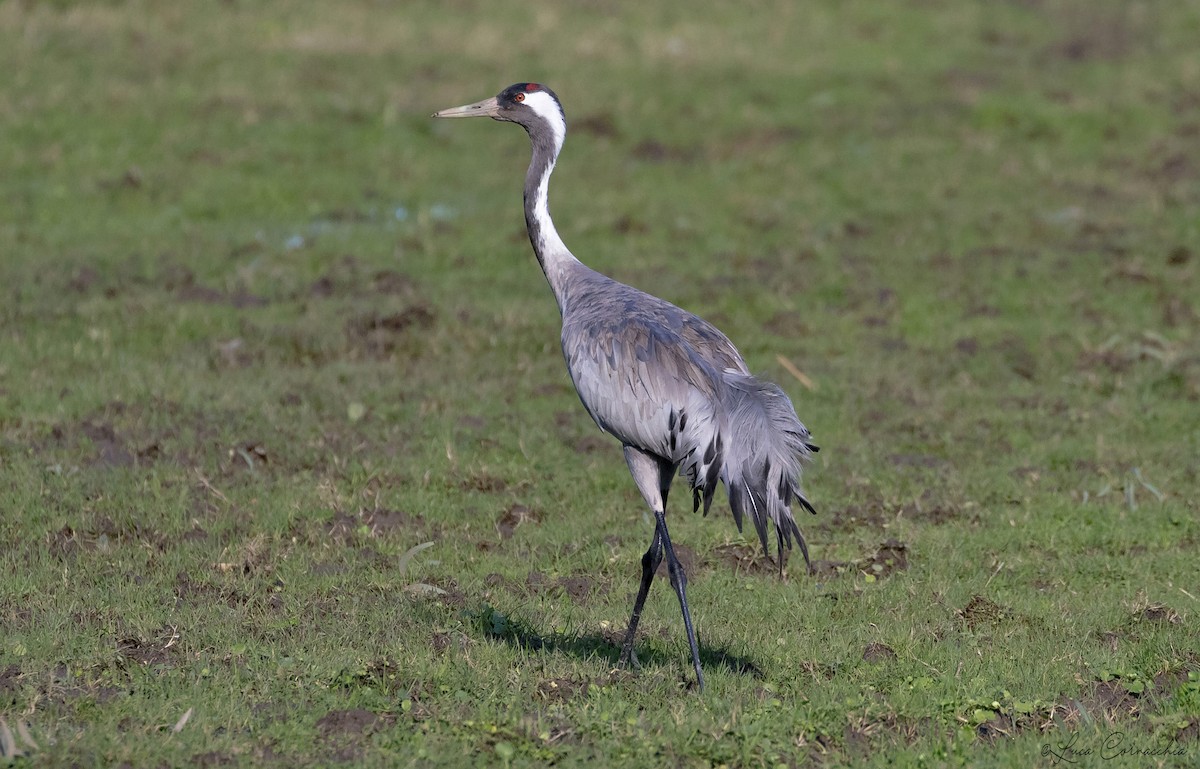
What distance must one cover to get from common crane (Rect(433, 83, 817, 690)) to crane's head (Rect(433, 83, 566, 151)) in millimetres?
1009

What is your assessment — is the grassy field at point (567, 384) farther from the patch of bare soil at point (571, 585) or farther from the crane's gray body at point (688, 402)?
the crane's gray body at point (688, 402)

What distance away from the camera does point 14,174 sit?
14633mm

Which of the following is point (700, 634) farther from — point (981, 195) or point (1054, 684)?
point (981, 195)

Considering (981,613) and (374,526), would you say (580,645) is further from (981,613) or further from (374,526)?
(981,613)

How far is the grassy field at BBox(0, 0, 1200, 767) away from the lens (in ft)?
19.1

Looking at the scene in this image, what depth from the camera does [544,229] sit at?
24.6ft

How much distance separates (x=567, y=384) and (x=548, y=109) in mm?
3216

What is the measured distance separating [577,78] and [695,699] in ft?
43.7

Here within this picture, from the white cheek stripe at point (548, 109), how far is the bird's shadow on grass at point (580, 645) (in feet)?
8.28

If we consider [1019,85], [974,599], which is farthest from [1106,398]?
[1019,85]

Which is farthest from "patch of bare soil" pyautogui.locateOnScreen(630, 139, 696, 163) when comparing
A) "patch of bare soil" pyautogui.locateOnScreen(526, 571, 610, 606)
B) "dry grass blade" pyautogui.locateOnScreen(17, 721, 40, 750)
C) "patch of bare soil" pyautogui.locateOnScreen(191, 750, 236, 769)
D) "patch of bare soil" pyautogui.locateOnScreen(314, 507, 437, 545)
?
"dry grass blade" pyautogui.locateOnScreen(17, 721, 40, 750)

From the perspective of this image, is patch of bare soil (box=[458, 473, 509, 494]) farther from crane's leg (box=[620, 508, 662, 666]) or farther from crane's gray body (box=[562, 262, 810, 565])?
crane's leg (box=[620, 508, 662, 666])
